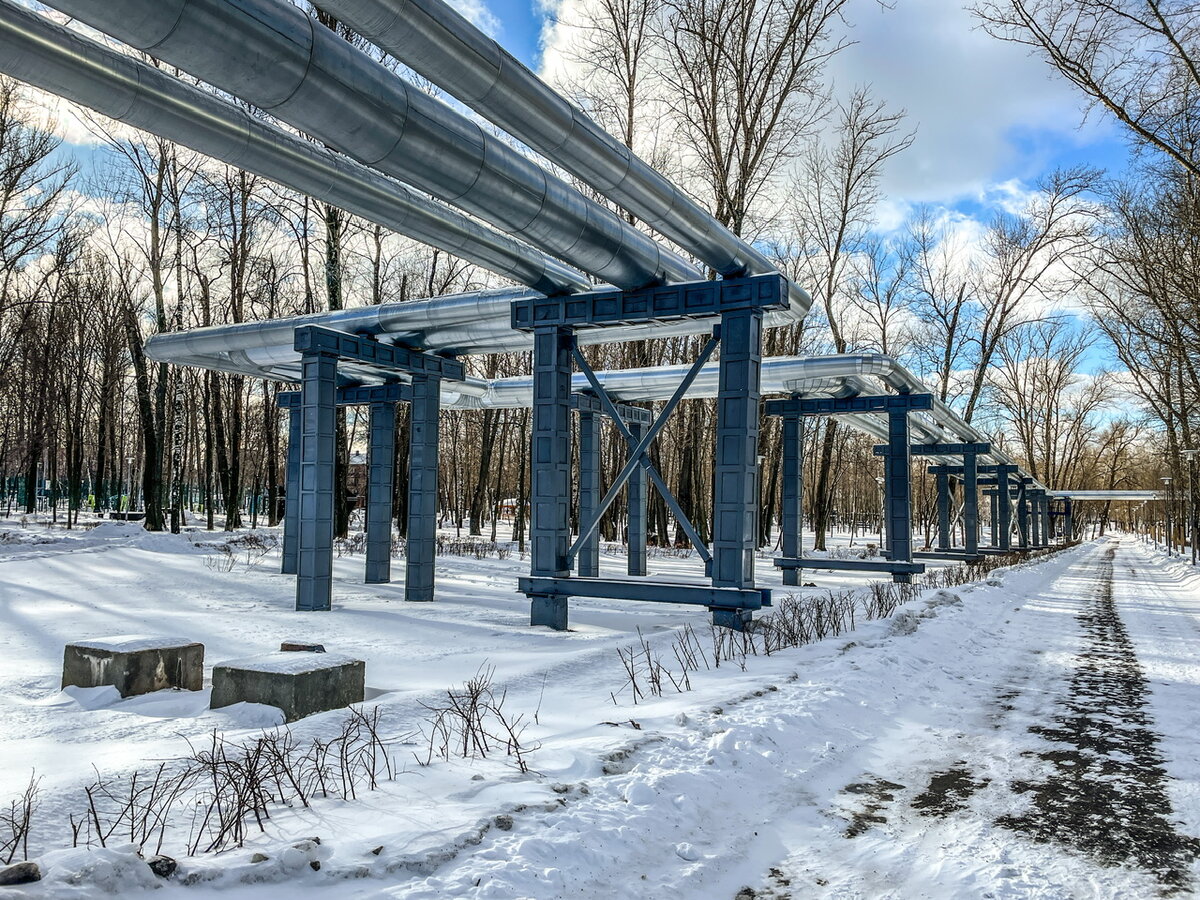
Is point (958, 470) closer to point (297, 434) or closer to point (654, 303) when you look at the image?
point (297, 434)

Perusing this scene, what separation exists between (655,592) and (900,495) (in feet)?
32.5

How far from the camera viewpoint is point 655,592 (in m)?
9.98

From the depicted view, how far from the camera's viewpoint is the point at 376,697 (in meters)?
6.35

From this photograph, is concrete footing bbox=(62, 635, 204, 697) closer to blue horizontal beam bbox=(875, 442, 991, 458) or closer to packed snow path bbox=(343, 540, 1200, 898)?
packed snow path bbox=(343, 540, 1200, 898)

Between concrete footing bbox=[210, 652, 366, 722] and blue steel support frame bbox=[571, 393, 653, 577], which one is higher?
blue steel support frame bbox=[571, 393, 653, 577]

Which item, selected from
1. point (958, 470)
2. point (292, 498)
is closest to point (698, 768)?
point (292, 498)

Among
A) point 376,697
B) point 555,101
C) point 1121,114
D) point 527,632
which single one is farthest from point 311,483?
point 1121,114

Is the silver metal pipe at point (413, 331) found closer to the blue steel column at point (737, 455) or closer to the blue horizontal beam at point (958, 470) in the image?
the blue steel column at point (737, 455)

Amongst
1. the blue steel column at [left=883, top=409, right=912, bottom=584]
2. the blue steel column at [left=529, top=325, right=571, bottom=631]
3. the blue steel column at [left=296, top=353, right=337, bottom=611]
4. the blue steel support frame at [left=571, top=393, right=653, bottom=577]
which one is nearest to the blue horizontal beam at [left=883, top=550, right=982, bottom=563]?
the blue steel column at [left=883, top=409, right=912, bottom=584]

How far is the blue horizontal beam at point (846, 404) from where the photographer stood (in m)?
17.2

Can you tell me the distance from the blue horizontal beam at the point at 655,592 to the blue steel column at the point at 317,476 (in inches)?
138

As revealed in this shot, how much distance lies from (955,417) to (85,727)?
71.2ft

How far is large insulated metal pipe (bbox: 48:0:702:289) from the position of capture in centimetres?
459

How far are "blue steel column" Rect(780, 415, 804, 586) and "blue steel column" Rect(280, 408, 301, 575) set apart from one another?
10470 mm
